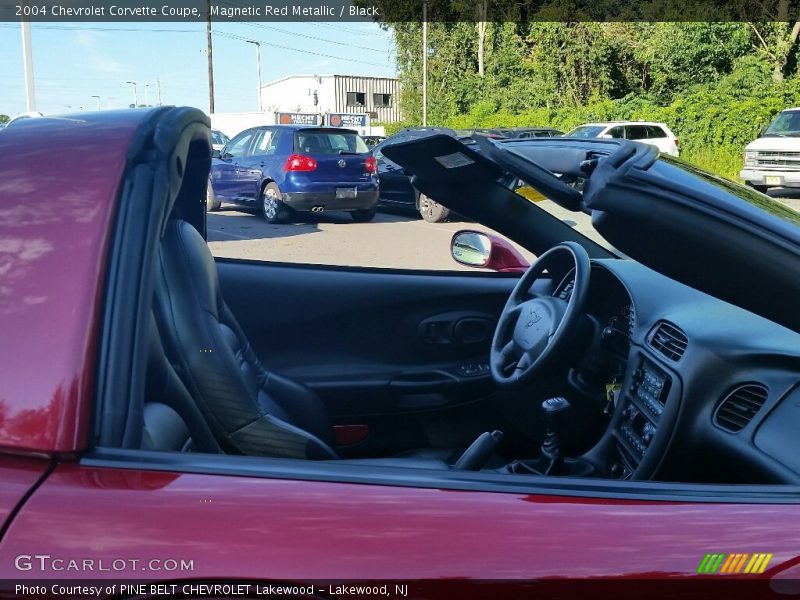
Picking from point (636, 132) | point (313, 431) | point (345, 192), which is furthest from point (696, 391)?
point (636, 132)

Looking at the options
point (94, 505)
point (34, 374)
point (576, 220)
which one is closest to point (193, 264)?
point (34, 374)

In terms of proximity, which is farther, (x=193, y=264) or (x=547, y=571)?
(x=193, y=264)

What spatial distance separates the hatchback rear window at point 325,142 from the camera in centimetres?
1337

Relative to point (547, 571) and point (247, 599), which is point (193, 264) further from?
point (547, 571)

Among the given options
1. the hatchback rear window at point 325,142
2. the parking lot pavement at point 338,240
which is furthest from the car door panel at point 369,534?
the hatchback rear window at point 325,142

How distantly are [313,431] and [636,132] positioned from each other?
1974 cm

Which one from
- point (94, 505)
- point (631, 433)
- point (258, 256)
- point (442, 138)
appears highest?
point (442, 138)

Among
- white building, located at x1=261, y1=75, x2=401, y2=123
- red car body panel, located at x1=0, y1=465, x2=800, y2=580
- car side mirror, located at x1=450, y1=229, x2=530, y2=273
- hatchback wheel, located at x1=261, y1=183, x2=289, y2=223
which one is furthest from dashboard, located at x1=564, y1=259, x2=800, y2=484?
white building, located at x1=261, y1=75, x2=401, y2=123

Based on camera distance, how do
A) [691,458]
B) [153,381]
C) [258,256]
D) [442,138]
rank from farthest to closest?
[258,256], [442,138], [691,458], [153,381]

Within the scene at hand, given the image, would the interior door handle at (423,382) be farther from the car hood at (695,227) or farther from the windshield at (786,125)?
the windshield at (786,125)

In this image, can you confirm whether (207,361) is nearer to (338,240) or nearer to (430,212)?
(338,240)

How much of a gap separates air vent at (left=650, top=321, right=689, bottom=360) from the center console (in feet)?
0.16

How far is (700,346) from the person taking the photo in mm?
2014

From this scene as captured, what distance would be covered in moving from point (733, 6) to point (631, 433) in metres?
28.8
